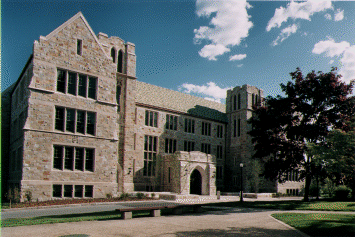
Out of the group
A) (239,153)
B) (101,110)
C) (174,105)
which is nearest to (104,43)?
(101,110)

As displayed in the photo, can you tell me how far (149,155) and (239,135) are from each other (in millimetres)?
14699

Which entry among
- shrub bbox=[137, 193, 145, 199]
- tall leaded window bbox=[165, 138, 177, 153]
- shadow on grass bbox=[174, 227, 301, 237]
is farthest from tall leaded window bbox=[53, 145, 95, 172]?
shadow on grass bbox=[174, 227, 301, 237]

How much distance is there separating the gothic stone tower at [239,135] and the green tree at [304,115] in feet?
47.9

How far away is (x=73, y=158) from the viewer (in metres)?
25.5

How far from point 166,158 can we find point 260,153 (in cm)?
1199

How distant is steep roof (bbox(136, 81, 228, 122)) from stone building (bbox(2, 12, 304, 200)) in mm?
187

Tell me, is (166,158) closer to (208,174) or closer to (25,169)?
(208,174)

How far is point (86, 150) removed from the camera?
26.5 m

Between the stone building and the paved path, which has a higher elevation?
the stone building

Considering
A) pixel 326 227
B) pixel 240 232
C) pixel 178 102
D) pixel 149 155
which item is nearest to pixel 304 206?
pixel 326 227

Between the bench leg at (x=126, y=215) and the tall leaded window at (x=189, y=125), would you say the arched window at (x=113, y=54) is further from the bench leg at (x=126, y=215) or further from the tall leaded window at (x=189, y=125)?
the bench leg at (x=126, y=215)

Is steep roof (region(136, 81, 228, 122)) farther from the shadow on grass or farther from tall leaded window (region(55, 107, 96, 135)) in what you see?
the shadow on grass

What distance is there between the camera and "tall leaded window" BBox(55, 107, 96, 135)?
82.8 feet

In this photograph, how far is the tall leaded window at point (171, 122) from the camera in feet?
126
